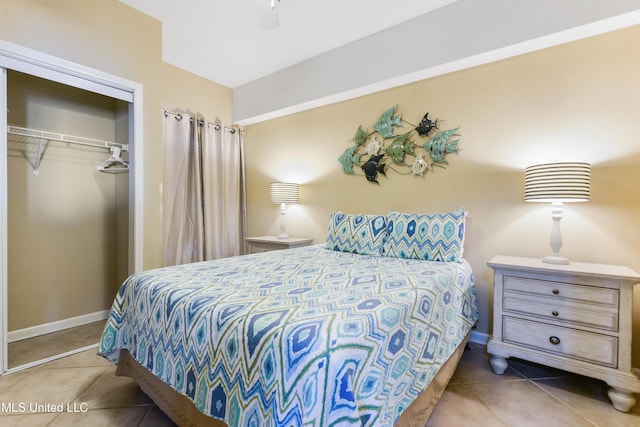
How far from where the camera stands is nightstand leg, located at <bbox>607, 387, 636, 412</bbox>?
1549 millimetres

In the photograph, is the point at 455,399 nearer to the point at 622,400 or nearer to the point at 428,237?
the point at 622,400

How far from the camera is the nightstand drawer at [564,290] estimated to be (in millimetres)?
1617

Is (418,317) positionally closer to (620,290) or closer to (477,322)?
(620,290)

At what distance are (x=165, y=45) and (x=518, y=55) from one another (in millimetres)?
3245

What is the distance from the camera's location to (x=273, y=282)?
1.48 meters

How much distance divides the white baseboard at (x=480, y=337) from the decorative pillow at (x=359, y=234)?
1068mm

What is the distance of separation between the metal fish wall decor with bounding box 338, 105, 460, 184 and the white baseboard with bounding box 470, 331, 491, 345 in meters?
1.44

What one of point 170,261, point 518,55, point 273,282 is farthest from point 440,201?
point 170,261

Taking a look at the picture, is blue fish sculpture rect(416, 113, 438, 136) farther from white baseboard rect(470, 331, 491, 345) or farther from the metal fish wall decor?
white baseboard rect(470, 331, 491, 345)

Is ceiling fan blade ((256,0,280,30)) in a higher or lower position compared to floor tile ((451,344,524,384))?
higher

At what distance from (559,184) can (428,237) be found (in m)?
0.84

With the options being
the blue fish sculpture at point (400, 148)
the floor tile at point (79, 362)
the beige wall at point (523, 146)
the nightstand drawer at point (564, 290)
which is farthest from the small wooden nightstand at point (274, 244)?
the nightstand drawer at point (564, 290)

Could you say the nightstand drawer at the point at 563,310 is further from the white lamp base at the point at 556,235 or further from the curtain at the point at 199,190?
the curtain at the point at 199,190

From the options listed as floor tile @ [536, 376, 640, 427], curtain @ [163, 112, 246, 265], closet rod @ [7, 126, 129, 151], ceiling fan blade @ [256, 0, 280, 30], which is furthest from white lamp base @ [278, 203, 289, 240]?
floor tile @ [536, 376, 640, 427]
